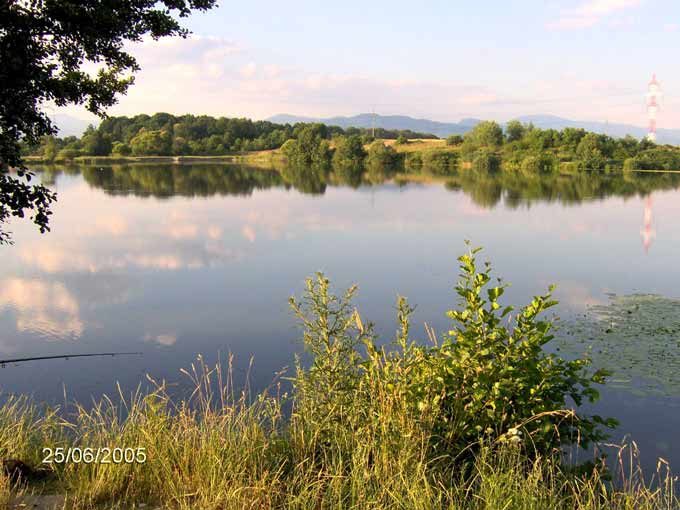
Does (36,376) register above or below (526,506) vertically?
below

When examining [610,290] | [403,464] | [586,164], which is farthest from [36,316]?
[586,164]

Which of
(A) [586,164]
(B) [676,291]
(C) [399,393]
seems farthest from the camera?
(A) [586,164]

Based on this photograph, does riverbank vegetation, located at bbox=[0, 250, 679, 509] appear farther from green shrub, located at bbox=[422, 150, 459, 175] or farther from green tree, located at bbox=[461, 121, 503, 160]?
green tree, located at bbox=[461, 121, 503, 160]

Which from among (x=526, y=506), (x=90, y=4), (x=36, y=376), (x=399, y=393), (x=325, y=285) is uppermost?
(x=90, y=4)

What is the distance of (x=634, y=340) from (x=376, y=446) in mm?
9609

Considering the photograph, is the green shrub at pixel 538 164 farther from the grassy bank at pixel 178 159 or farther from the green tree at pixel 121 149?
the green tree at pixel 121 149

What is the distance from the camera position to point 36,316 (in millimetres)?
13750

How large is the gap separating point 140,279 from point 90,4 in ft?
41.7

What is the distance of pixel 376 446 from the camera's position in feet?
13.5

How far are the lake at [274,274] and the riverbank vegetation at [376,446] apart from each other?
154 inches

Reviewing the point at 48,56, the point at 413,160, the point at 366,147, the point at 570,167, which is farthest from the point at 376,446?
the point at 366,147

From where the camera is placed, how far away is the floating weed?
9.62m

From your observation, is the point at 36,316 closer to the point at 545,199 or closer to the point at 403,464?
the point at 403,464

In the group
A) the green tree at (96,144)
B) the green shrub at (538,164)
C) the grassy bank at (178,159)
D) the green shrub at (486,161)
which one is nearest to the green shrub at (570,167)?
the green shrub at (538,164)
